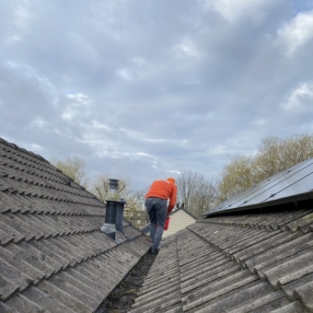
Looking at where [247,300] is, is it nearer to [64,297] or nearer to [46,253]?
[64,297]

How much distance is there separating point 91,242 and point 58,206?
759mm

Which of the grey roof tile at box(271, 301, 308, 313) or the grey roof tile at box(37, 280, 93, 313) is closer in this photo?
the grey roof tile at box(271, 301, 308, 313)

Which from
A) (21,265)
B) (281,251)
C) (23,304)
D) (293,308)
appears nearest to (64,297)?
(21,265)

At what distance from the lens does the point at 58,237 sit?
3328 millimetres

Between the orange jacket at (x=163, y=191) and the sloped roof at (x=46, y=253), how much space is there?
1.83 meters

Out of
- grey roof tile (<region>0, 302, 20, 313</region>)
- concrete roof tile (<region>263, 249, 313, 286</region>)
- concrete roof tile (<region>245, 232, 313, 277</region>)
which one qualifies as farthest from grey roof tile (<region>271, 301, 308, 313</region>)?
grey roof tile (<region>0, 302, 20, 313</region>)

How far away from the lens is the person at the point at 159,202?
685cm

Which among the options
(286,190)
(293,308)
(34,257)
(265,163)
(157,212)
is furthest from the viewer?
(265,163)

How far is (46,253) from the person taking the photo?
2713 mm

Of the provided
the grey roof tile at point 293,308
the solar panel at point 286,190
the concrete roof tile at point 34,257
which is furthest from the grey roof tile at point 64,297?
the solar panel at point 286,190

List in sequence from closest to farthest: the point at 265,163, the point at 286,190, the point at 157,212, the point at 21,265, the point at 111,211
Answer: the point at 21,265 → the point at 286,190 → the point at 111,211 → the point at 157,212 → the point at 265,163

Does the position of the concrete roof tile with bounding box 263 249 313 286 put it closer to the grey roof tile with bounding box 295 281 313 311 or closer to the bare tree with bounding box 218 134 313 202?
the grey roof tile with bounding box 295 281 313 311

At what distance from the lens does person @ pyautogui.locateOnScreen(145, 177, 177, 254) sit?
22.5ft

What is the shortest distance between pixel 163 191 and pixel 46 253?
430 cm
